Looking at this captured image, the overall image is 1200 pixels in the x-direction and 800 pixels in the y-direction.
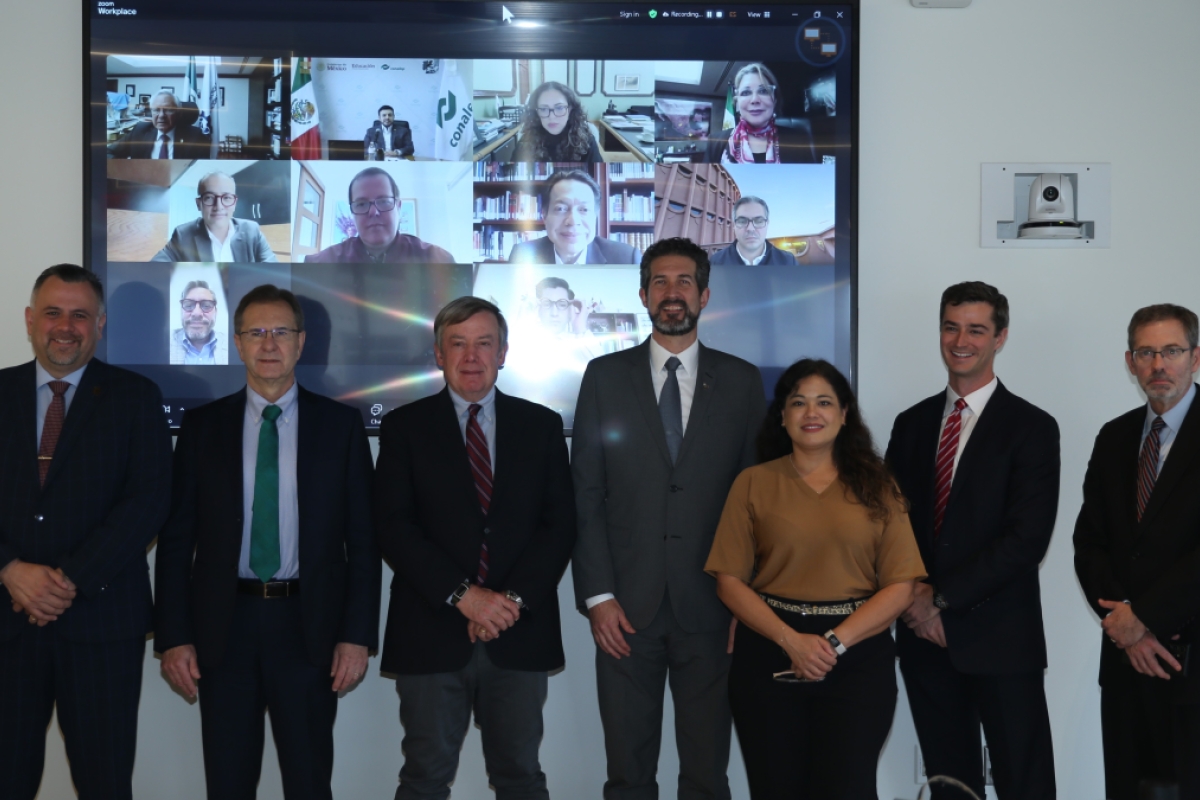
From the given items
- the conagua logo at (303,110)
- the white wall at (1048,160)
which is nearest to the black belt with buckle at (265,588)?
the conagua logo at (303,110)

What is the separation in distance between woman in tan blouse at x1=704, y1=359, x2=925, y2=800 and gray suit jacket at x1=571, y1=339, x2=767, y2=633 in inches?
10.0

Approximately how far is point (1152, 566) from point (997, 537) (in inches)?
16.8

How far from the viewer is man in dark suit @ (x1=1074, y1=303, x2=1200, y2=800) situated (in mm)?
2660

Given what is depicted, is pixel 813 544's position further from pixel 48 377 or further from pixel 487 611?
pixel 48 377

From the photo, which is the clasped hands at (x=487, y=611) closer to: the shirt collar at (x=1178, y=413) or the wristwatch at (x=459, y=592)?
the wristwatch at (x=459, y=592)

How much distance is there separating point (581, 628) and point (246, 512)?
55.2 inches

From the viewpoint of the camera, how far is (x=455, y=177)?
3.62 meters

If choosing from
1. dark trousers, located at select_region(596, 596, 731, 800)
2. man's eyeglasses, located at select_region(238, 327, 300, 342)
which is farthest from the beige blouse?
man's eyeglasses, located at select_region(238, 327, 300, 342)

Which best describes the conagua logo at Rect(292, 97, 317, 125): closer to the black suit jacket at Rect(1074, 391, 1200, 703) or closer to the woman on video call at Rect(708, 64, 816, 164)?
the woman on video call at Rect(708, 64, 816, 164)

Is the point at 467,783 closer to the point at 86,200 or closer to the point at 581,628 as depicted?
the point at 581,628

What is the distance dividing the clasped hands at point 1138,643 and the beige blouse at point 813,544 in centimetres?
69

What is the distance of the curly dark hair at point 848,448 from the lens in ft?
8.52

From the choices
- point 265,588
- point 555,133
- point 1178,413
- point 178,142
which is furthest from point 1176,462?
point 178,142

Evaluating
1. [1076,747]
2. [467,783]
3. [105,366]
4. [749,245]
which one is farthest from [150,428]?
[1076,747]
